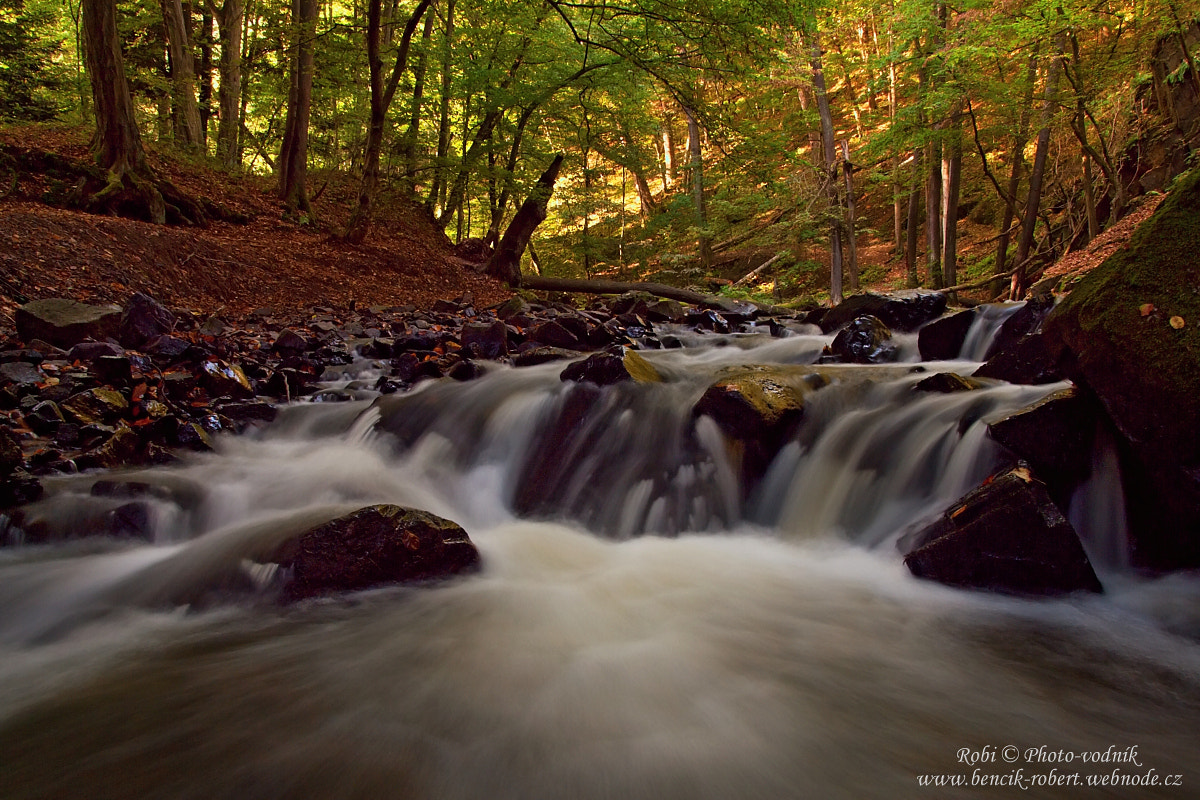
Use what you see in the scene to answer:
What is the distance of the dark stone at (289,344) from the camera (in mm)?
7586

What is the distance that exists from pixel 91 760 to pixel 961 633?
3.34 m

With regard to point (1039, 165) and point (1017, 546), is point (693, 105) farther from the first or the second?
point (1039, 165)

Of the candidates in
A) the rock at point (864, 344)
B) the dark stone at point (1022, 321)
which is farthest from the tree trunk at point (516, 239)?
the dark stone at point (1022, 321)

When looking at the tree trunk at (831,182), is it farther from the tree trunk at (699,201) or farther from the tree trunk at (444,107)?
the tree trunk at (444,107)

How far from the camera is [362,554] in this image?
3.19 meters

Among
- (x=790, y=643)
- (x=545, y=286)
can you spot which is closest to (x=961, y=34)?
(x=545, y=286)

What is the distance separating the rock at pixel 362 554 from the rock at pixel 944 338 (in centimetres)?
624

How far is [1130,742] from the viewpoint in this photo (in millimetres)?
2059

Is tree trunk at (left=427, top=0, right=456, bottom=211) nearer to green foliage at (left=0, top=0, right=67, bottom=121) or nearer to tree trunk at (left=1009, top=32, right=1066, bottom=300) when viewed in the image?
green foliage at (left=0, top=0, right=67, bottom=121)

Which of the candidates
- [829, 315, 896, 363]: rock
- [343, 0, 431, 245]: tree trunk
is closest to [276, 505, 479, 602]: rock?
[829, 315, 896, 363]: rock

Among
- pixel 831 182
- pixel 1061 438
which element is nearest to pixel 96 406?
pixel 1061 438

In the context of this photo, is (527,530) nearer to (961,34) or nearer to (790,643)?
(790,643)

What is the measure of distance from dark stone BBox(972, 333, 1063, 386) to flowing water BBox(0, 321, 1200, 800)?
0.39 meters

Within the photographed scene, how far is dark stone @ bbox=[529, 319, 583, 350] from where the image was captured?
27.7 feet
